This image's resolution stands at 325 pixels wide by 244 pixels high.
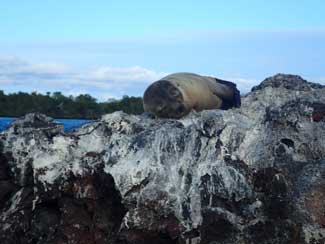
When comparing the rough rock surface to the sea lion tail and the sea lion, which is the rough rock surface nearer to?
the sea lion

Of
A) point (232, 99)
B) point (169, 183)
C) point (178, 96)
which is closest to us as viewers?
point (169, 183)

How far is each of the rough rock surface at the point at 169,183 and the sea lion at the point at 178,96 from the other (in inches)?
43.1

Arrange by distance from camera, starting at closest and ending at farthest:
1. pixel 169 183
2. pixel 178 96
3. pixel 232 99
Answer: pixel 169 183 < pixel 178 96 < pixel 232 99

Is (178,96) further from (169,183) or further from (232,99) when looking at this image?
(169,183)

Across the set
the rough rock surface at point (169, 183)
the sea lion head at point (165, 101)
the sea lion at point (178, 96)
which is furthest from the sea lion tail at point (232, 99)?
the rough rock surface at point (169, 183)

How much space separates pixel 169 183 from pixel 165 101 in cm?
188

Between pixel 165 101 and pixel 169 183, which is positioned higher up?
pixel 165 101

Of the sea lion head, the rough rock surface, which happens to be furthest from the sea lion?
the rough rock surface

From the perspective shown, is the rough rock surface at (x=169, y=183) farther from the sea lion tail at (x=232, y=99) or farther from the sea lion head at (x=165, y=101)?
the sea lion tail at (x=232, y=99)

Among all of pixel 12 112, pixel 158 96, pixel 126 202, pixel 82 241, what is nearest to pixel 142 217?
pixel 126 202

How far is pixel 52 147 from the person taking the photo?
5973 mm

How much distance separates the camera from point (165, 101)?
7371 millimetres

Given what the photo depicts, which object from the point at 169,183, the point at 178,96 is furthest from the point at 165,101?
the point at 169,183

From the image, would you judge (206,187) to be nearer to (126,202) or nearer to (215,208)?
(215,208)
